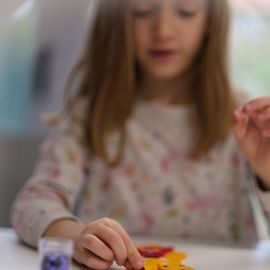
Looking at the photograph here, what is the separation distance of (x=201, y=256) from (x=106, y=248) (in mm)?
161

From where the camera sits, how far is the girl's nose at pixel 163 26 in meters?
0.88

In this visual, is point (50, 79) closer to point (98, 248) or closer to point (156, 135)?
point (156, 135)

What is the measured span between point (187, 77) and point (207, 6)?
0.14 meters

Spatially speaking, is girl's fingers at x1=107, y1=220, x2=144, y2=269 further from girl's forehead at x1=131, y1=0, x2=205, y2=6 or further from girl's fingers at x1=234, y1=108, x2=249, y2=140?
girl's forehead at x1=131, y1=0, x2=205, y2=6

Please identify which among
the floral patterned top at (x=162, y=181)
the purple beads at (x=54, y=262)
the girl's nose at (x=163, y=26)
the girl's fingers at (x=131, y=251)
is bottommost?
the floral patterned top at (x=162, y=181)

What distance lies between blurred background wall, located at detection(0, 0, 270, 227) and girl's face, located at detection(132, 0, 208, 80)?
0.28 feet

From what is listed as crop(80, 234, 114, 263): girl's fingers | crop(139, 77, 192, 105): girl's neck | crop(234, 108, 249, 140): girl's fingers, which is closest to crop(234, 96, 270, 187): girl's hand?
crop(234, 108, 249, 140): girl's fingers

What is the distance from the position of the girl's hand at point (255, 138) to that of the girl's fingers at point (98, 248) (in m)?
0.32

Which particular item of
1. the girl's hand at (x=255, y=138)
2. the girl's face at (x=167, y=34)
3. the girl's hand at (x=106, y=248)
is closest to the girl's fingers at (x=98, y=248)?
the girl's hand at (x=106, y=248)

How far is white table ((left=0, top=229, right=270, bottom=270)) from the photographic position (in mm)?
617

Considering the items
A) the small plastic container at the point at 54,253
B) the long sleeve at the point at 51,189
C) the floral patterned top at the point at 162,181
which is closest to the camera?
the small plastic container at the point at 54,253

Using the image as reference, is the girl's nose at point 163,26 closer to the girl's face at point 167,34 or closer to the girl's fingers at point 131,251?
the girl's face at point 167,34

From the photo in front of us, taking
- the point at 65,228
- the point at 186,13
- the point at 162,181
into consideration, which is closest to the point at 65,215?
the point at 65,228

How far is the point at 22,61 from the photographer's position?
1092 mm
